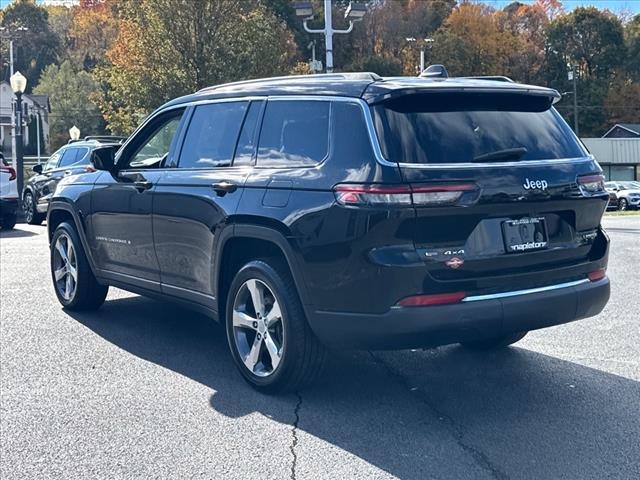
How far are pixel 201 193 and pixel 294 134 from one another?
2.80ft

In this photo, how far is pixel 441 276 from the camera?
171 inches

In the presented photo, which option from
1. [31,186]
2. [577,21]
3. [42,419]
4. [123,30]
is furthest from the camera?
[577,21]

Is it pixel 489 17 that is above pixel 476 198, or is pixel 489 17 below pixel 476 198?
above

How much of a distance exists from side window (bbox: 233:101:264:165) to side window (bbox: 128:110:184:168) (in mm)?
908

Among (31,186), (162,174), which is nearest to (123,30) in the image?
(31,186)

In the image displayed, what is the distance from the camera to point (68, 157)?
670 inches

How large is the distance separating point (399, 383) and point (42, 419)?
223 centimetres

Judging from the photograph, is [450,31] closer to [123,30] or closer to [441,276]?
[123,30]

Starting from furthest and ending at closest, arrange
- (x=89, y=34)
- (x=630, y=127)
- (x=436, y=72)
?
(x=89, y=34)
(x=630, y=127)
(x=436, y=72)

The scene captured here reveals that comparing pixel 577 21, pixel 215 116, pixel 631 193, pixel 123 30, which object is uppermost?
pixel 577 21

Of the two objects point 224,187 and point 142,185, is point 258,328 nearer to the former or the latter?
point 224,187

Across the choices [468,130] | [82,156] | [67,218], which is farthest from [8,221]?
[468,130]

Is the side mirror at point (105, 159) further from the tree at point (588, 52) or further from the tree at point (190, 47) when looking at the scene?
the tree at point (588, 52)

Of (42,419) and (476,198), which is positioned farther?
(42,419)
